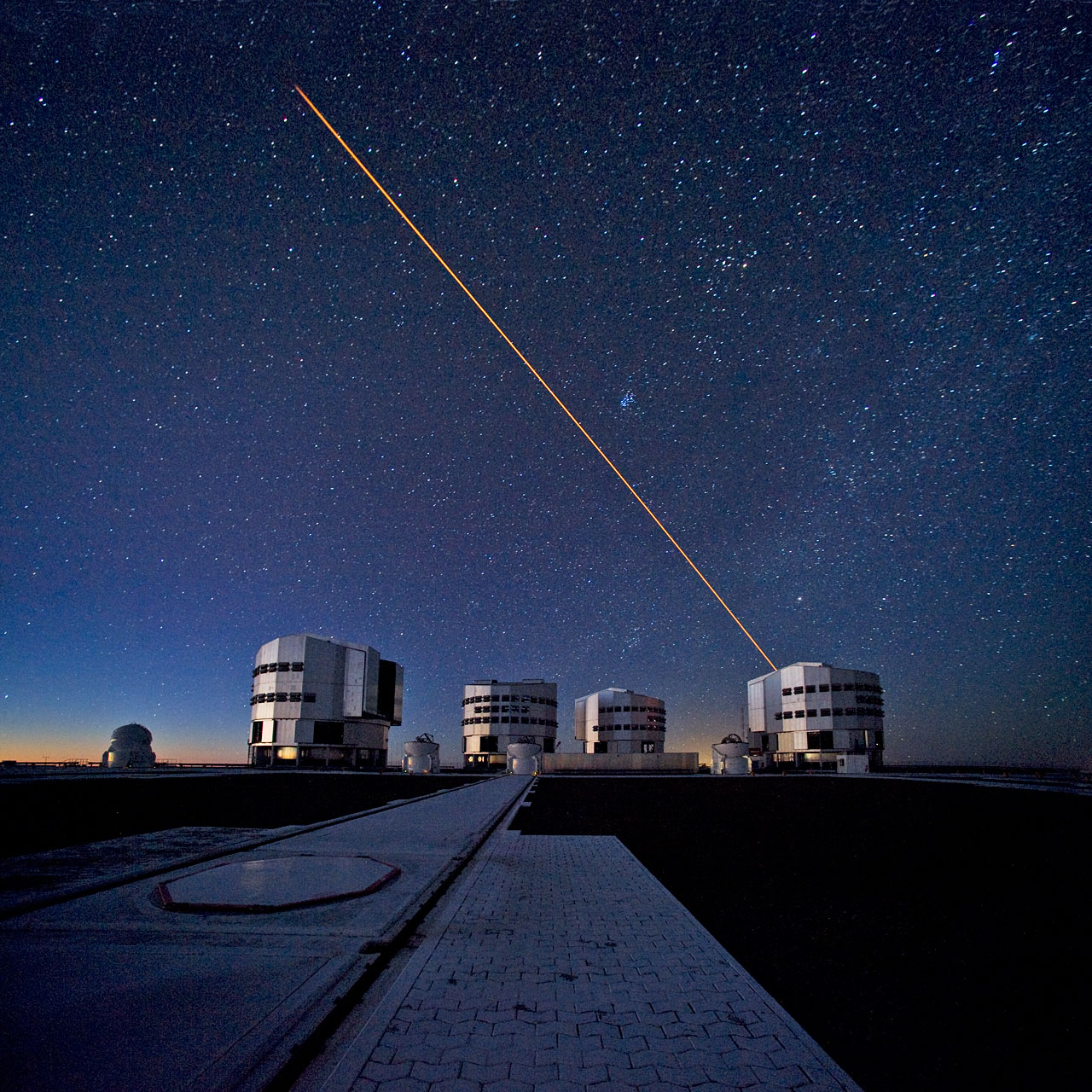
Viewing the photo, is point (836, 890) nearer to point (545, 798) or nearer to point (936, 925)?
point (936, 925)

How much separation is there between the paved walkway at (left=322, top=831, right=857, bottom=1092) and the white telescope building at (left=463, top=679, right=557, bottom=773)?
80.6 m

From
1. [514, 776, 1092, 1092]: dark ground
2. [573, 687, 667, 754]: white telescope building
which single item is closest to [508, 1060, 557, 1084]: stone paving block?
[514, 776, 1092, 1092]: dark ground

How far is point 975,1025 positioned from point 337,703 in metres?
66.4

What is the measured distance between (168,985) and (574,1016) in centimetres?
246

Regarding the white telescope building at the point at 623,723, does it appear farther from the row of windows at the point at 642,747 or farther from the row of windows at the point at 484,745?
the row of windows at the point at 484,745

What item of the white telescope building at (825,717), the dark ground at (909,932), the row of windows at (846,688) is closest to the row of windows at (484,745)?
the white telescope building at (825,717)

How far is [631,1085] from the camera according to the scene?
3.01 metres

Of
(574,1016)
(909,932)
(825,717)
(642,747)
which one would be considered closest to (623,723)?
(642,747)

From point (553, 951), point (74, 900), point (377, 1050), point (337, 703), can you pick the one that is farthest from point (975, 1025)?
point (337, 703)

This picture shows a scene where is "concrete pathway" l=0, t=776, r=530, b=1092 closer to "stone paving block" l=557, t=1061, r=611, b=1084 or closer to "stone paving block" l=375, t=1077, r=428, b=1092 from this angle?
"stone paving block" l=375, t=1077, r=428, b=1092

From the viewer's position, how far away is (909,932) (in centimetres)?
599

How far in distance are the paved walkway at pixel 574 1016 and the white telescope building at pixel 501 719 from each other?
80.6 metres

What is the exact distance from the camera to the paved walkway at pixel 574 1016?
307 centimetres

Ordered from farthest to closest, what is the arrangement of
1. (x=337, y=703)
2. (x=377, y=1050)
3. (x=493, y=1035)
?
(x=337, y=703) → (x=493, y=1035) → (x=377, y=1050)
